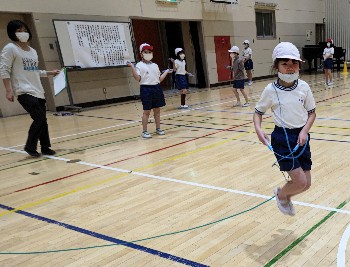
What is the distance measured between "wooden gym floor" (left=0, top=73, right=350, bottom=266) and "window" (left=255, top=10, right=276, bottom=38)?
1130 cm

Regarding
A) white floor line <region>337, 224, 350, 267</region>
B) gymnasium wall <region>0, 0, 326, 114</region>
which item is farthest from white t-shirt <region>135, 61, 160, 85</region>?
gymnasium wall <region>0, 0, 326, 114</region>

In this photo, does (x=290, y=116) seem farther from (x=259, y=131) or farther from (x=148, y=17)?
(x=148, y=17)

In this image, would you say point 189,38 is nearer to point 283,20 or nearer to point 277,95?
point 283,20

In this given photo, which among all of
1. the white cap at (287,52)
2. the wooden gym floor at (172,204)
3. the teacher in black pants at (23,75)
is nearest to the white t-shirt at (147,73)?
the wooden gym floor at (172,204)

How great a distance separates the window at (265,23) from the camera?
51.8 feet

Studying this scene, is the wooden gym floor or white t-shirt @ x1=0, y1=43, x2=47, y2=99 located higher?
white t-shirt @ x1=0, y1=43, x2=47, y2=99

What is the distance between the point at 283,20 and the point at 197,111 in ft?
35.7

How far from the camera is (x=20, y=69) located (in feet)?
14.4

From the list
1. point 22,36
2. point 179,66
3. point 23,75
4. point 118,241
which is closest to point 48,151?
point 23,75

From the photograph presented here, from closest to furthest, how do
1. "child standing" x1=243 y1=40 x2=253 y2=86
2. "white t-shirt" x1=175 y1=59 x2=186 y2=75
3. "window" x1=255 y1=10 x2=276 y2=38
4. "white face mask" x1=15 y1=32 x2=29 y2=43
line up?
"white face mask" x1=15 y1=32 x2=29 y2=43 → "white t-shirt" x1=175 y1=59 x2=186 y2=75 → "child standing" x1=243 y1=40 x2=253 y2=86 → "window" x1=255 y1=10 x2=276 y2=38

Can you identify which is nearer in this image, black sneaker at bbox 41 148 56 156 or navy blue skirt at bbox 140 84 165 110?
black sneaker at bbox 41 148 56 156

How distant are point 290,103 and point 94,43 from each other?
8.84m

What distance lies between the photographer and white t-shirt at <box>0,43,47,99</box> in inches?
170

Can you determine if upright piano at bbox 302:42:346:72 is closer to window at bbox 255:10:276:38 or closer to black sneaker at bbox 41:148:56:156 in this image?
window at bbox 255:10:276:38
